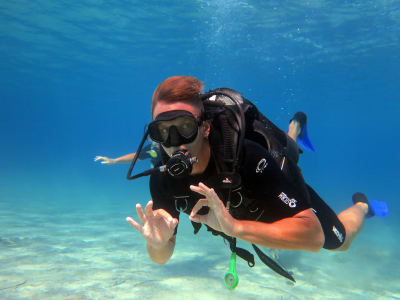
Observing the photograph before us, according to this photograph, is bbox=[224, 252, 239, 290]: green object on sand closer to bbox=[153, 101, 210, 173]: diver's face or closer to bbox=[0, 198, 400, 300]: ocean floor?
bbox=[153, 101, 210, 173]: diver's face

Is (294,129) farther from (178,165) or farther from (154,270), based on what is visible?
(178,165)

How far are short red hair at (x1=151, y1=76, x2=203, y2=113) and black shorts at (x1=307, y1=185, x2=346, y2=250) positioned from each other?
104 inches

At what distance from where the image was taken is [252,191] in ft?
9.41

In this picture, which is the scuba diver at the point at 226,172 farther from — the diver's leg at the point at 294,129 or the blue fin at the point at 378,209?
the blue fin at the point at 378,209

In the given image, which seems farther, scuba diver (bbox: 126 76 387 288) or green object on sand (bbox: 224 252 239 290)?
green object on sand (bbox: 224 252 239 290)

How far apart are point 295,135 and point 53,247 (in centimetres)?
854

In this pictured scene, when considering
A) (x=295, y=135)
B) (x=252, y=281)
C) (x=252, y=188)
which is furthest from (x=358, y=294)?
(x=252, y=188)

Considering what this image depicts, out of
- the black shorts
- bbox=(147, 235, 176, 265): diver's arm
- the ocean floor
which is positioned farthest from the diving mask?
the ocean floor

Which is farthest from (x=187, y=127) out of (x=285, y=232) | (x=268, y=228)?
(x=285, y=232)

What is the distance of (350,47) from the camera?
24469mm

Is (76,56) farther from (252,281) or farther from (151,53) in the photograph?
(252,281)

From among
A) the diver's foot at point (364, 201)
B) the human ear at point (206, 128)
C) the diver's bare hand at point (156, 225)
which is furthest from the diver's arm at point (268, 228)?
the diver's foot at point (364, 201)

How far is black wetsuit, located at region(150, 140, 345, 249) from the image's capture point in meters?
2.64

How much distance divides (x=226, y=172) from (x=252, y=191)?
17.5 inches
